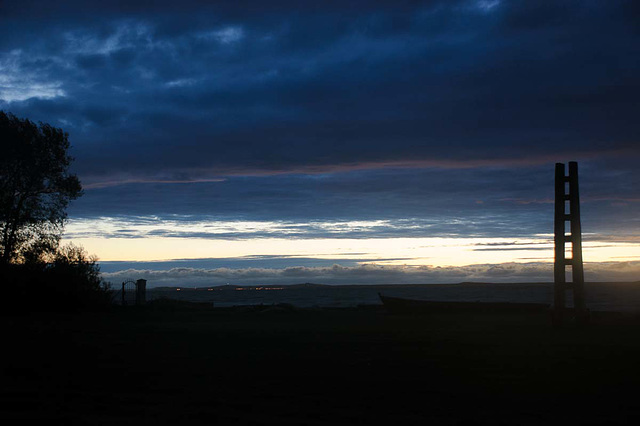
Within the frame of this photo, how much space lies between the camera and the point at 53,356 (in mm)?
13117

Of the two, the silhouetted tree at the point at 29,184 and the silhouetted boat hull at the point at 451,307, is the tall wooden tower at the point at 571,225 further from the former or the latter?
the silhouetted tree at the point at 29,184

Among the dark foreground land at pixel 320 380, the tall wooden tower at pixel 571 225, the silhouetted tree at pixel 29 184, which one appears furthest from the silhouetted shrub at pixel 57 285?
the tall wooden tower at pixel 571 225

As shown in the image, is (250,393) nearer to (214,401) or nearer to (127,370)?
(214,401)

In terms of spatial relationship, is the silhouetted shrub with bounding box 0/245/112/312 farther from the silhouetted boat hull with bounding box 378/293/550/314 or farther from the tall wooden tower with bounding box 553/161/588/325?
the tall wooden tower with bounding box 553/161/588/325

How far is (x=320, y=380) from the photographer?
986 centimetres

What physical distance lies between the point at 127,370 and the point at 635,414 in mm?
8434

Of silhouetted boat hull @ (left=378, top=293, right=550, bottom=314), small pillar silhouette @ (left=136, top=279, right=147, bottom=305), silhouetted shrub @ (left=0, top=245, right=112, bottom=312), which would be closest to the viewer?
silhouetted shrub @ (left=0, top=245, right=112, bottom=312)

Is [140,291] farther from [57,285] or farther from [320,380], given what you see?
[320,380]

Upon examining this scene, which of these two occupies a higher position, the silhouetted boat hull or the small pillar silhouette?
the small pillar silhouette

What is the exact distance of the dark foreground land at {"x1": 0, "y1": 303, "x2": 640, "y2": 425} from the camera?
7152mm

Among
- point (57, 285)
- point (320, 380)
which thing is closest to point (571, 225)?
point (320, 380)

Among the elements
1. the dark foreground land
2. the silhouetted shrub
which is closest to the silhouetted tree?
the silhouetted shrub

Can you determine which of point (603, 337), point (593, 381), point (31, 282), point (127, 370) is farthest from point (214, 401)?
point (31, 282)

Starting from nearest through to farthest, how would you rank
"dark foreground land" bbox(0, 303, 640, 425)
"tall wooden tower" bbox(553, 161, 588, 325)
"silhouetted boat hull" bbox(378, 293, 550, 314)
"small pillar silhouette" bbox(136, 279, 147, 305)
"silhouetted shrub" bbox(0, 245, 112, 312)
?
1. "dark foreground land" bbox(0, 303, 640, 425)
2. "tall wooden tower" bbox(553, 161, 588, 325)
3. "silhouetted shrub" bbox(0, 245, 112, 312)
4. "silhouetted boat hull" bbox(378, 293, 550, 314)
5. "small pillar silhouette" bbox(136, 279, 147, 305)
